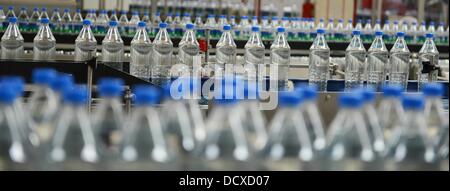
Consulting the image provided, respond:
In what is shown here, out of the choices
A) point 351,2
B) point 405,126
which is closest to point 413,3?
point 351,2

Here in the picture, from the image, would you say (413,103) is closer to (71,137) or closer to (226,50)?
(71,137)

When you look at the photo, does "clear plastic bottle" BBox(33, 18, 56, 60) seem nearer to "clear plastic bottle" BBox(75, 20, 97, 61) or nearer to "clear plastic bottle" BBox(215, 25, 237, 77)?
"clear plastic bottle" BBox(75, 20, 97, 61)

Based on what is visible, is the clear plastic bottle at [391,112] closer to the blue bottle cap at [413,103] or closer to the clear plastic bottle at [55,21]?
the blue bottle cap at [413,103]

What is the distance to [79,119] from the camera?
168cm

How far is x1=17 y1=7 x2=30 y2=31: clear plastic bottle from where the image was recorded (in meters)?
6.97

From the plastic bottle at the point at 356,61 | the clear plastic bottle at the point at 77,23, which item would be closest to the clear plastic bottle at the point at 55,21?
the clear plastic bottle at the point at 77,23

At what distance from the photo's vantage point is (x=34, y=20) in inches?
281

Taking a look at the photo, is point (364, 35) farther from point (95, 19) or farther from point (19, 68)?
point (19, 68)

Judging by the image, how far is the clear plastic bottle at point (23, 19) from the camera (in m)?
6.97

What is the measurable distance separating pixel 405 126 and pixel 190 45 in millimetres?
2998

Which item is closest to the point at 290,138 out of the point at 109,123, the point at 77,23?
the point at 109,123

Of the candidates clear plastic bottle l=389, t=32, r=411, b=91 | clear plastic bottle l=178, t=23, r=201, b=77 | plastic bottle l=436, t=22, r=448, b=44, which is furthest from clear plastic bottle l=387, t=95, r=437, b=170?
plastic bottle l=436, t=22, r=448, b=44

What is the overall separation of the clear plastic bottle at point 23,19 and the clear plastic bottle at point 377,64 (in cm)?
339
